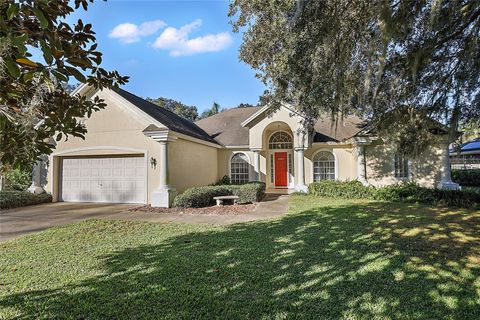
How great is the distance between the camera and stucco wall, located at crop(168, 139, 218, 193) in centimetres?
1209

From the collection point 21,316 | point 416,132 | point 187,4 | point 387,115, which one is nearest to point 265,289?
point 21,316

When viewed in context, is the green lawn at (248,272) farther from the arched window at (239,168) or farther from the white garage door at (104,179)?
the arched window at (239,168)

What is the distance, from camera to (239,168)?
1753cm

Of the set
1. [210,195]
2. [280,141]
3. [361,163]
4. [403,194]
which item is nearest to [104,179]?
[210,195]

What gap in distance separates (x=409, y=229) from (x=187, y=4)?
9166 mm

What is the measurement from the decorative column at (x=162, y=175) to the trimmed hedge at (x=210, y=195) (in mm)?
398

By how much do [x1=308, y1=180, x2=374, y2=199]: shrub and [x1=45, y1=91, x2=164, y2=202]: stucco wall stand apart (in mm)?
8282

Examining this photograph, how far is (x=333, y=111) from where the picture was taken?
7328 mm

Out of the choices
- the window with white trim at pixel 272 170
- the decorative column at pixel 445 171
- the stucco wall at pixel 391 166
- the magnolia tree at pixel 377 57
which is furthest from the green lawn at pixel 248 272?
the window with white trim at pixel 272 170

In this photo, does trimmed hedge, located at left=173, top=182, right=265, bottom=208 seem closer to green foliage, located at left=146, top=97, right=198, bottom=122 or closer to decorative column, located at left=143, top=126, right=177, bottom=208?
decorative column, located at left=143, top=126, right=177, bottom=208

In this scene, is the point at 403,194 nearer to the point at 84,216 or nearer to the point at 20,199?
the point at 84,216

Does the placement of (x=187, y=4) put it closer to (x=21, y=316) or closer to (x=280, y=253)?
(x=280, y=253)

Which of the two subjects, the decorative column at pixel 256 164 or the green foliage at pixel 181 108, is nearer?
the decorative column at pixel 256 164

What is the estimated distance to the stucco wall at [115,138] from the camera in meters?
11.9
